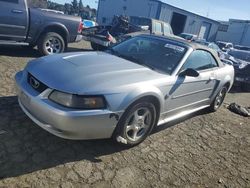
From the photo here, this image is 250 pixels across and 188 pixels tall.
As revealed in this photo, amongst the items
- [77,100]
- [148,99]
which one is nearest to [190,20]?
[148,99]

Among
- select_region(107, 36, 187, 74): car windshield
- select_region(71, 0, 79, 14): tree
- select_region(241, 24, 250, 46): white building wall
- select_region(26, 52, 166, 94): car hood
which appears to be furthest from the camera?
select_region(71, 0, 79, 14): tree

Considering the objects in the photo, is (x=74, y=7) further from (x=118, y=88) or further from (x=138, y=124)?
(x=118, y=88)

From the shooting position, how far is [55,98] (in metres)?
3.27

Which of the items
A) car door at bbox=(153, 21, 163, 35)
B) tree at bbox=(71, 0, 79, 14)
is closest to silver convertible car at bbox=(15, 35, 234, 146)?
car door at bbox=(153, 21, 163, 35)

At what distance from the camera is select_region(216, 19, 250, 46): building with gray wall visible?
→ 41750 millimetres

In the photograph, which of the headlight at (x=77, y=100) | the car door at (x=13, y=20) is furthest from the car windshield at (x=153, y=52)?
the car door at (x=13, y=20)

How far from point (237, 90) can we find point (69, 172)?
894cm

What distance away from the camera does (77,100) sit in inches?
126

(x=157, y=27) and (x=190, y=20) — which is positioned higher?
(x=190, y=20)

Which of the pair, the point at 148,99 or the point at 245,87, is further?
the point at 245,87

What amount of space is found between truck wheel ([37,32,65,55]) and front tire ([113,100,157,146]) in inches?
210

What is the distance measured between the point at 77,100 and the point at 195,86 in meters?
2.37

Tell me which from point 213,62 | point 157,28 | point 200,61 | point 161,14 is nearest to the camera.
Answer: point 200,61

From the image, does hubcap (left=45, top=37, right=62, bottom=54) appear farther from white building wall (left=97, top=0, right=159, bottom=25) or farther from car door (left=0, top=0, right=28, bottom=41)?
white building wall (left=97, top=0, right=159, bottom=25)
